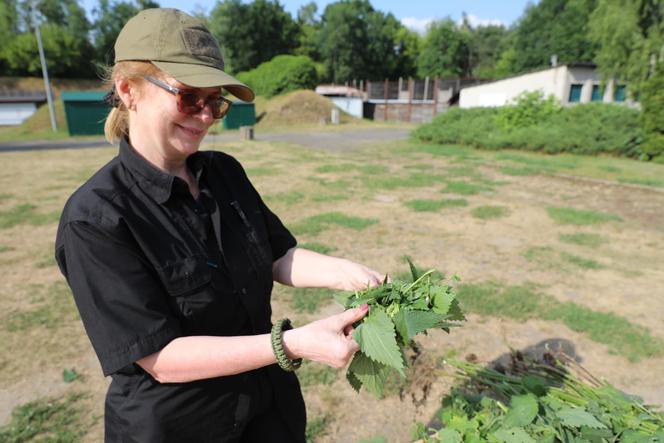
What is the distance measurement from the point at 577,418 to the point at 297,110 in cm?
3518

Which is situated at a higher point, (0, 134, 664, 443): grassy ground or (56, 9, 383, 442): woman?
(56, 9, 383, 442): woman

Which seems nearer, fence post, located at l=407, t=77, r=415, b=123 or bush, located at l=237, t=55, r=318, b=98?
fence post, located at l=407, t=77, r=415, b=123

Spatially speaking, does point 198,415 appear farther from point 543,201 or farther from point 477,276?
point 543,201

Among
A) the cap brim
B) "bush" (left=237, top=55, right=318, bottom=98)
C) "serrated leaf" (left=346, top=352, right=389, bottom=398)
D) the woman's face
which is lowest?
"serrated leaf" (left=346, top=352, right=389, bottom=398)

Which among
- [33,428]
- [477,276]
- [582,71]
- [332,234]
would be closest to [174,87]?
[33,428]

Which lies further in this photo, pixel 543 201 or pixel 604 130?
pixel 604 130

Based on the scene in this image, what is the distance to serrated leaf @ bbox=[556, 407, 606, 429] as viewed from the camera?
177 cm

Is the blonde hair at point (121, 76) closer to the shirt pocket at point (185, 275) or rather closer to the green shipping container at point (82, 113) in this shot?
the shirt pocket at point (185, 275)

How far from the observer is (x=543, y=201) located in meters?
9.21

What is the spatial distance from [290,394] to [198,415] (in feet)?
1.54

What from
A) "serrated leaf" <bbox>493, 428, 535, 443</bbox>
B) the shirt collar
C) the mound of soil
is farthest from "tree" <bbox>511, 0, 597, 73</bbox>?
the shirt collar

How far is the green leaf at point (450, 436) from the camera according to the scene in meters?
1.89

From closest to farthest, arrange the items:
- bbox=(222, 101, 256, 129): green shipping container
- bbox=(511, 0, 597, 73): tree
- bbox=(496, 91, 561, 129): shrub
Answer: bbox=(496, 91, 561, 129): shrub → bbox=(222, 101, 256, 129): green shipping container → bbox=(511, 0, 597, 73): tree

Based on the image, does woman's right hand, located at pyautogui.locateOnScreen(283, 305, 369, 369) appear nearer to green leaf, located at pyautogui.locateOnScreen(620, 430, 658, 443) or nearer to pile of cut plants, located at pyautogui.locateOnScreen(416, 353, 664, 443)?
pile of cut plants, located at pyautogui.locateOnScreen(416, 353, 664, 443)
